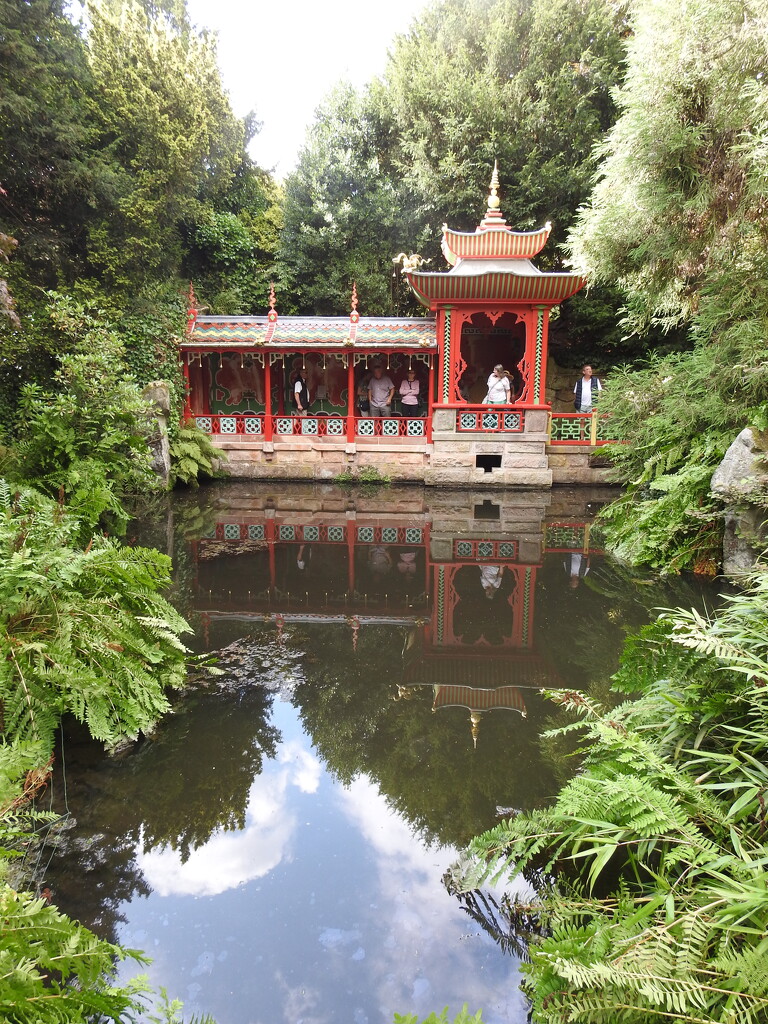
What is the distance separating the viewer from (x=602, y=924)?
182 centimetres

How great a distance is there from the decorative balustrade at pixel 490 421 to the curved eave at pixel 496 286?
7.20ft

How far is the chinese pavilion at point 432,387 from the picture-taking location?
12.2m

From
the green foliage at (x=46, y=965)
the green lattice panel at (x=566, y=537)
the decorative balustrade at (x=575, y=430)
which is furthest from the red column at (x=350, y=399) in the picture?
the green foliage at (x=46, y=965)

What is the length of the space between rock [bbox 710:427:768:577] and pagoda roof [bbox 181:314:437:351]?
805 centimetres

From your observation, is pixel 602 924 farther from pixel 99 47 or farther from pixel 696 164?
pixel 99 47

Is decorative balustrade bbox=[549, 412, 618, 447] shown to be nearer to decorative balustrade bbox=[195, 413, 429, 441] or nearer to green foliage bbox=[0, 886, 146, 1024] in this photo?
decorative balustrade bbox=[195, 413, 429, 441]

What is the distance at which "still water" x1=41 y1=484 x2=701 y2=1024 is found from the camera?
2.05 metres

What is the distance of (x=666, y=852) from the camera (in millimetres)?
1880

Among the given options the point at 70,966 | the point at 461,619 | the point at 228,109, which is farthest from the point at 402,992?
the point at 228,109

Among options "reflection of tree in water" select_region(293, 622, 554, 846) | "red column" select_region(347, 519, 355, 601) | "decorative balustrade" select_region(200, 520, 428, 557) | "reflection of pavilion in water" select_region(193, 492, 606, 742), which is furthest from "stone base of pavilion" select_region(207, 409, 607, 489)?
"reflection of tree in water" select_region(293, 622, 554, 846)

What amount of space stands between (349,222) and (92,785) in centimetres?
1688

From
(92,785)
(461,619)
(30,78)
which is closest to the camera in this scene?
(92,785)

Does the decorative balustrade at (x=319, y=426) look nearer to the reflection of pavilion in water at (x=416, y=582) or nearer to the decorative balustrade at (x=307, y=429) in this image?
the decorative balustrade at (x=307, y=429)

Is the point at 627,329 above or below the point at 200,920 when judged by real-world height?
above
